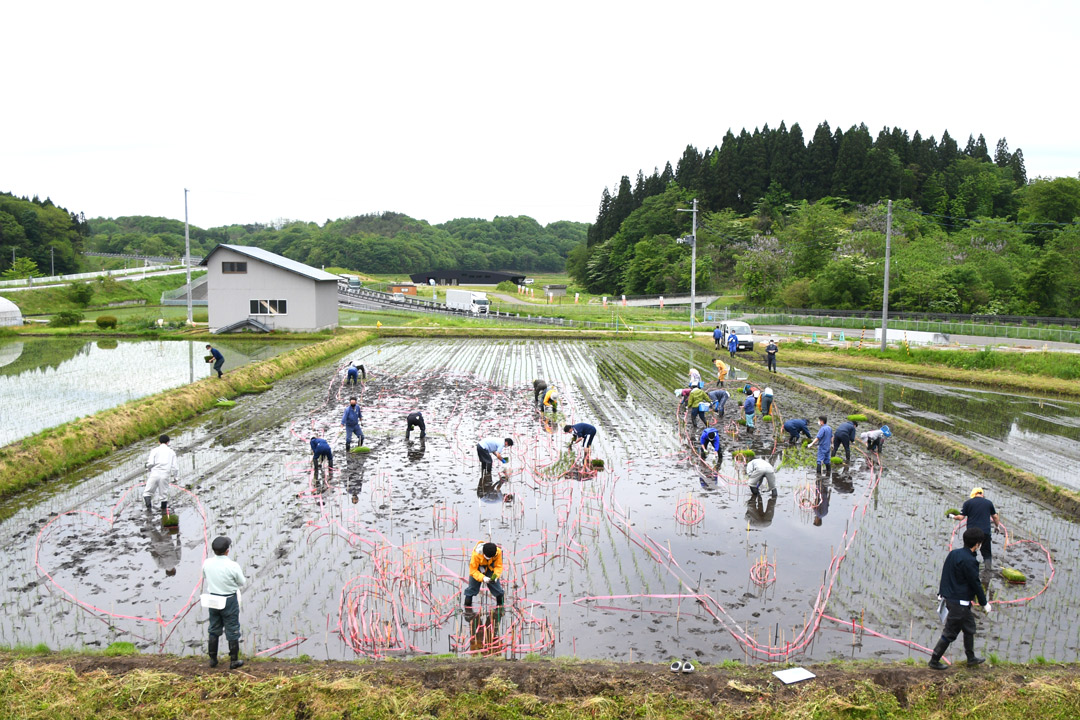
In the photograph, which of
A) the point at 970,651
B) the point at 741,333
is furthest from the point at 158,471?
the point at 741,333

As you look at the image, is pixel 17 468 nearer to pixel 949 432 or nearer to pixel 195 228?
pixel 949 432

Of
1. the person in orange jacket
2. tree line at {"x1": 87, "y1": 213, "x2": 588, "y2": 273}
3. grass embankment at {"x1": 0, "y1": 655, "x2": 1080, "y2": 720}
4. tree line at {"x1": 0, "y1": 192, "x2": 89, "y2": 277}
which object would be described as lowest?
grass embankment at {"x1": 0, "y1": 655, "x2": 1080, "y2": 720}

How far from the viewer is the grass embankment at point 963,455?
506 inches

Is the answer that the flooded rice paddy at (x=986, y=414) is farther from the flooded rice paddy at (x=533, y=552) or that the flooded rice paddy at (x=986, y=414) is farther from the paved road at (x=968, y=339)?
the paved road at (x=968, y=339)

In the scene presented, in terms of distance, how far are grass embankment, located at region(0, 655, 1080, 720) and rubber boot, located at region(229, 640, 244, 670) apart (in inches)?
5.4

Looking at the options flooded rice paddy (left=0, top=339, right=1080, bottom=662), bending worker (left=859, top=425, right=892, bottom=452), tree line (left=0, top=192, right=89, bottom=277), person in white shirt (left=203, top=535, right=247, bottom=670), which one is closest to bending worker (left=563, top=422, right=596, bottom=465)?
flooded rice paddy (left=0, top=339, right=1080, bottom=662)

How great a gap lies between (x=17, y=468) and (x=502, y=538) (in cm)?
947

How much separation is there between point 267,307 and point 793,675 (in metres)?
38.1

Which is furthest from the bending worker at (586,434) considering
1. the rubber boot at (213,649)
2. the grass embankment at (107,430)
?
the grass embankment at (107,430)

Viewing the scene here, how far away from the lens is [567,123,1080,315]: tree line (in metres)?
52.1

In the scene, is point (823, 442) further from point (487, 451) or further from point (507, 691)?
point (507, 691)

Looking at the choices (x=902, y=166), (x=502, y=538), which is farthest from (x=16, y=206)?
(x=902, y=166)

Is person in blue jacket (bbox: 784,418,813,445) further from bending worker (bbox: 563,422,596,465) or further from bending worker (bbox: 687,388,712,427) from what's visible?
bending worker (bbox: 563,422,596,465)

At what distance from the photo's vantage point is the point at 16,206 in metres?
79.0
